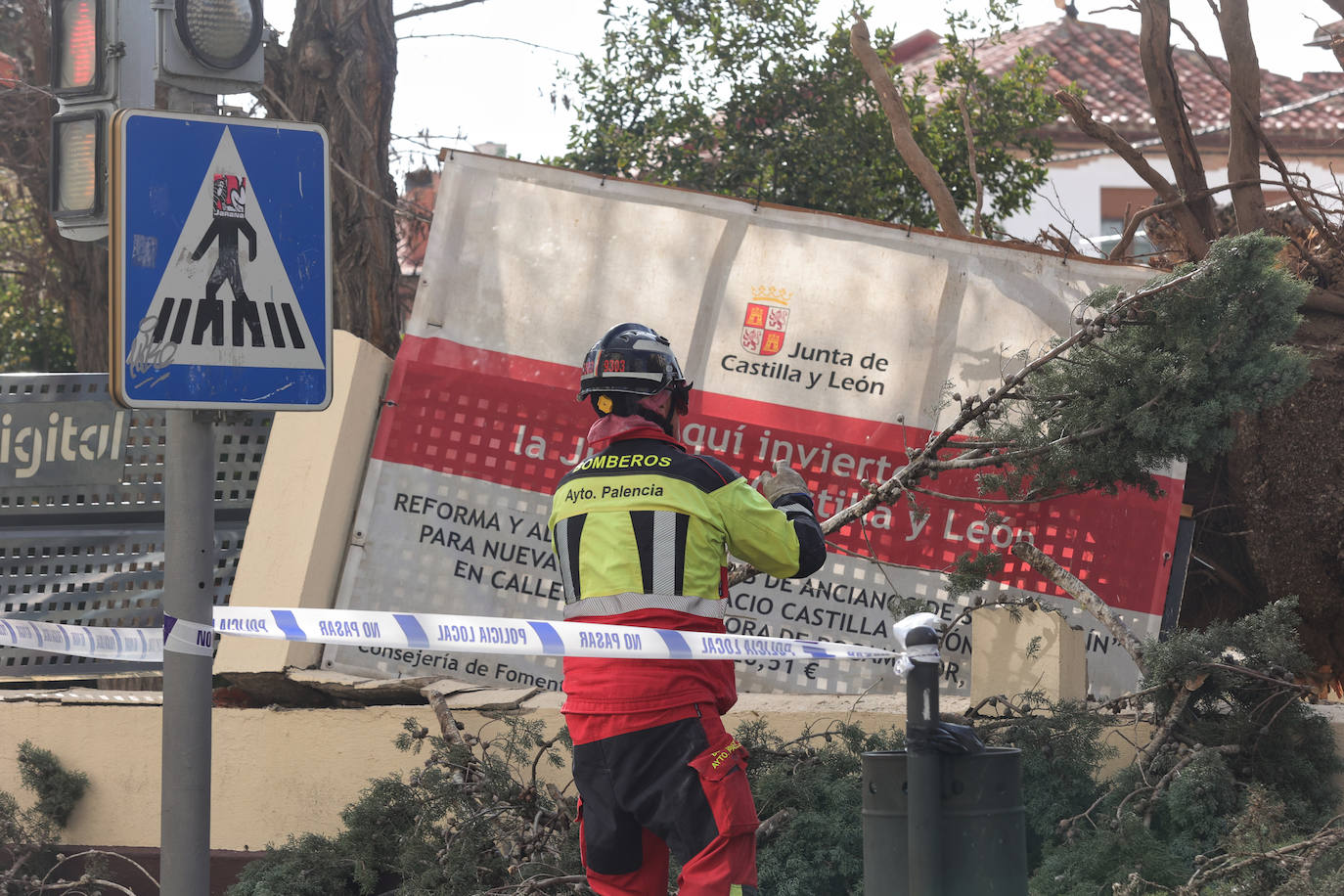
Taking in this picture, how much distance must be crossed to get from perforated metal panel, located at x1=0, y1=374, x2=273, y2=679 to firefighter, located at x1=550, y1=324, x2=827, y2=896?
3361 millimetres

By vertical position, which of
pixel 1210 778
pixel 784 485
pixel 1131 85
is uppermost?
pixel 1131 85

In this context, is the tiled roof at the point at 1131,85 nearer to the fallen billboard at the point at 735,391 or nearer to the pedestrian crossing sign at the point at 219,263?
the fallen billboard at the point at 735,391

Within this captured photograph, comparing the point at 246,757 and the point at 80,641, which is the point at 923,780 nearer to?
the point at 80,641

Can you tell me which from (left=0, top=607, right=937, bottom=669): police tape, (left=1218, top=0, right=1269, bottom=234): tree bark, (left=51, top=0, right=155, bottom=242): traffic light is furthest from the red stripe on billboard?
(left=51, top=0, right=155, bottom=242): traffic light

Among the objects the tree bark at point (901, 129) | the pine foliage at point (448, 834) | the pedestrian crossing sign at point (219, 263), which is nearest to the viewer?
the pedestrian crossing sign at point (219, 263)

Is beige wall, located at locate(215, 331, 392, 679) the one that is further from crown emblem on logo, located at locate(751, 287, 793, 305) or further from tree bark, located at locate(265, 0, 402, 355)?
tree bark, located at locate(265, 0, 402, 355)

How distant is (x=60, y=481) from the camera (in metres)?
6.57

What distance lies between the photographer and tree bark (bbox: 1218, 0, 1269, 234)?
686 cm

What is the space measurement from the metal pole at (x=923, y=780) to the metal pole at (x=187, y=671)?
189 centimetres

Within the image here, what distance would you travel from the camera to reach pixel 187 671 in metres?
3.68

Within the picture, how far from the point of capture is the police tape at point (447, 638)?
3650 millimetres

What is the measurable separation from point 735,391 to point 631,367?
267 centimetres

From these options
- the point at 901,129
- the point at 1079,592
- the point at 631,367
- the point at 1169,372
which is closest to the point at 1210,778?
the point at 1079,592

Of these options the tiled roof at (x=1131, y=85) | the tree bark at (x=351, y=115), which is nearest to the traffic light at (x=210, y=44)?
the tree bark at (x=351, y=115)
